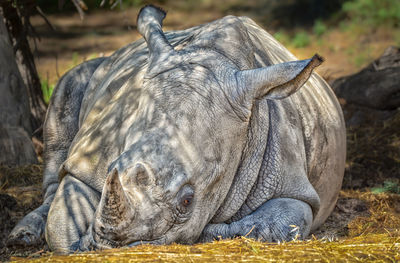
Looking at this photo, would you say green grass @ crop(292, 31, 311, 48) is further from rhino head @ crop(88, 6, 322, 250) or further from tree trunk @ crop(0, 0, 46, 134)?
rhino head @ crop(88, 6, 322, 250)

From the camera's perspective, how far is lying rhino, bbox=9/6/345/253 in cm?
380

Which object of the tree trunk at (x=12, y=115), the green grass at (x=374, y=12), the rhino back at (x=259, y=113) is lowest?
the green grass at (x=374, y=12)

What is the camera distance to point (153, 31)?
467 cm

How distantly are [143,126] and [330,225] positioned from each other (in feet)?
7.88

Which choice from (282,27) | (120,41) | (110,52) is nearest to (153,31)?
(110,52)

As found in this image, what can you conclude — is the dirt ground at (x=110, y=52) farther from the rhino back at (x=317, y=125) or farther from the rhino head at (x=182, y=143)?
the rhino head at (x=182, y=143)

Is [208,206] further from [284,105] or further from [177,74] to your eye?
[284,105]

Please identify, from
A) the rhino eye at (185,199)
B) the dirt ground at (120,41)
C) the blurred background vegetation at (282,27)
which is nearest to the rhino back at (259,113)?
the rhino eye at (185,199)

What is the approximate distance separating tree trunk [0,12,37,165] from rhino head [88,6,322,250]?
300 centimetres

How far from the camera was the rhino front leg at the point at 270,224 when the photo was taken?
434 centimetres

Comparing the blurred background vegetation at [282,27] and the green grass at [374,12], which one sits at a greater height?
the green grass at [374,12]

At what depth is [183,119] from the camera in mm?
4020

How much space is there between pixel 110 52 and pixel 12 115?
5.92 meters

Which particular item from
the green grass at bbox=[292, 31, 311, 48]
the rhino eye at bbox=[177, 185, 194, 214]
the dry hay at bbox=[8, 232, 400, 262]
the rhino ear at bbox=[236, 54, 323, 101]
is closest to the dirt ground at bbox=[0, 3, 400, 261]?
the green grass at bbox=[292, 31, 311, 48]
